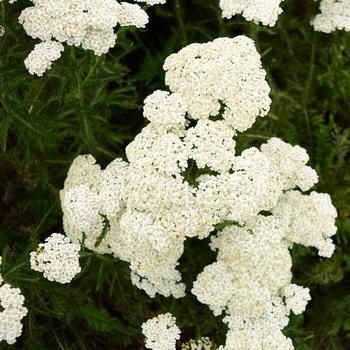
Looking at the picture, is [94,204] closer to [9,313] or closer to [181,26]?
[9,313]

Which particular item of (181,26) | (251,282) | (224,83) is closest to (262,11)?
(224,83)

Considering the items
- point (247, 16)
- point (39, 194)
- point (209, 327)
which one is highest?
point (247, 16)

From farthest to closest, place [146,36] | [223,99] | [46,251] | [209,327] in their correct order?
[146,36], [209,327], [223,99], [46,251]

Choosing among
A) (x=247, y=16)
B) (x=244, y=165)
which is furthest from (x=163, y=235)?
(x=247, y=16)

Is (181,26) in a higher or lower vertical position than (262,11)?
lower

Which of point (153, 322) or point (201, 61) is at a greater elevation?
point (201, 61)

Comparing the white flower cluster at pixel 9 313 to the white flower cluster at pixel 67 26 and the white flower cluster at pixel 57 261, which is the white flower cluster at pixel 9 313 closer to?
the white flower cluster at pixel 57 261

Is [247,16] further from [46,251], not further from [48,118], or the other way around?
[46,251]
